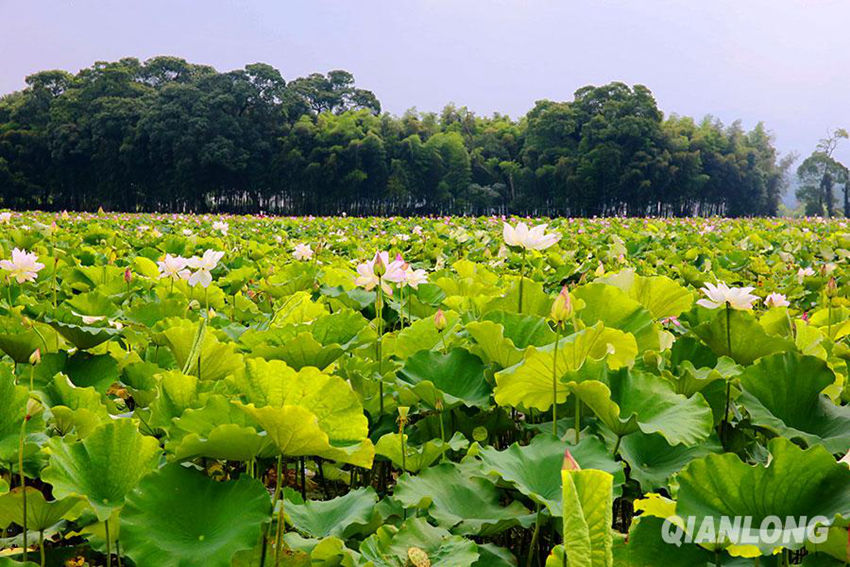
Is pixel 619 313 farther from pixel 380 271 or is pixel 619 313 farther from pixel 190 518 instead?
pixel 190 518

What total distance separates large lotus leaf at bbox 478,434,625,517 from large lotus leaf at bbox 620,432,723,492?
83mm

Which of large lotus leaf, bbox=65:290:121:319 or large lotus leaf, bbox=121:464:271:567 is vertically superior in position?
large lotus leaf, bbox=65:290:121:319

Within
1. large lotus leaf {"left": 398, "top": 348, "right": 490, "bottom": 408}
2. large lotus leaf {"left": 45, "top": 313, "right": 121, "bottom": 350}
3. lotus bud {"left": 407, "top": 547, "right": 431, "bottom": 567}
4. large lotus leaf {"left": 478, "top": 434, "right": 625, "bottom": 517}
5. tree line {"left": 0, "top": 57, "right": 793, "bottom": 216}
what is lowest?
lotus bud {"left": 407, "top": 547, "right": 431, "bottom": 567}

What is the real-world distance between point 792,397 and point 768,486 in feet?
1.28

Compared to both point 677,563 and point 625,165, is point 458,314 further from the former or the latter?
point 625,165

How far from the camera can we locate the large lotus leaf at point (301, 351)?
1.04 metres

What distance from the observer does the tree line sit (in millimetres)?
41000

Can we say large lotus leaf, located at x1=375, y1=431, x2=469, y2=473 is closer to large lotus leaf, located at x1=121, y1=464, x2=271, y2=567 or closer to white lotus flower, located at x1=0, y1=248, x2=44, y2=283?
large lotus leaf, located at x1=121, y1=464, x2=271, y2=567

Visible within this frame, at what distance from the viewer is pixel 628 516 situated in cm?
107

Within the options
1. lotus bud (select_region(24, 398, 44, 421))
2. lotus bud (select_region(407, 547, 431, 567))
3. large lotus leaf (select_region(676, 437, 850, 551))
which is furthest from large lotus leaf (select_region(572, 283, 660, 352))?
lotus bud (select_region(24, 398, 44, 421))

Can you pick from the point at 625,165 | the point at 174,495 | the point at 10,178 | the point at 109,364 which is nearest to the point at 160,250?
the point at 109,364

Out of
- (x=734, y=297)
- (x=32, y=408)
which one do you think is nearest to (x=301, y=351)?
(x=32, y=408)

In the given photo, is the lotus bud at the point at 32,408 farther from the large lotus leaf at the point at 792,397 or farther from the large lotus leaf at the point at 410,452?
the large lotus leaf at the point at 792,397

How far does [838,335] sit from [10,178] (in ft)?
160
